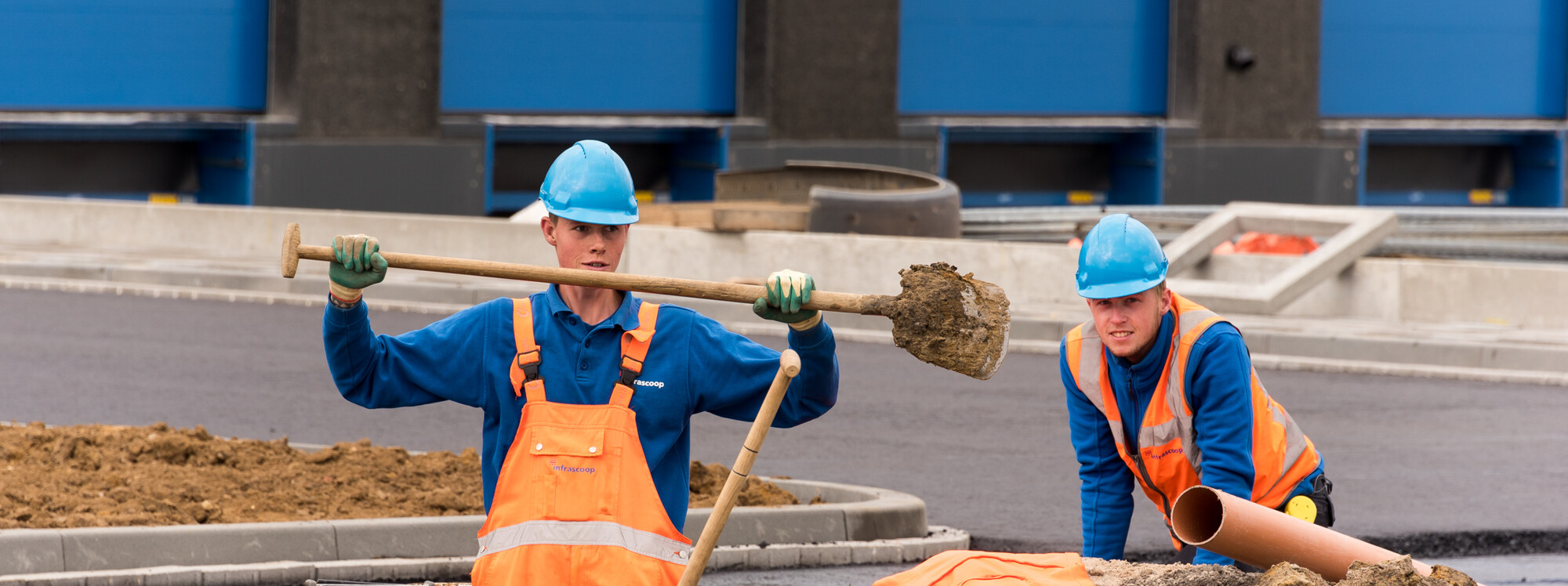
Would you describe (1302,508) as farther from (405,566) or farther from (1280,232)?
(1280,232)

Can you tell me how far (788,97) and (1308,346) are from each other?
47.3 ft

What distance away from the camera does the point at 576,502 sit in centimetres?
362

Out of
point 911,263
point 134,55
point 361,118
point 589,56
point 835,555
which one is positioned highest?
point 589,56

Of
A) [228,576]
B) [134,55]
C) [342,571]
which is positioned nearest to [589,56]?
[134,55]

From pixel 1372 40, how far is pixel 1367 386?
2000 cm

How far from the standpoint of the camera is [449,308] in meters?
15.6

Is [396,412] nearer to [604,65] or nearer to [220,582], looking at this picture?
[220,582]

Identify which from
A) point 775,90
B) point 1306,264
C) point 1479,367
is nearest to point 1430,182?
point 775,90

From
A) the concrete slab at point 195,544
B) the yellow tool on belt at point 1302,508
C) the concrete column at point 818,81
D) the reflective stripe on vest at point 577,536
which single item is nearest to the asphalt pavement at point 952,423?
the concrete slab at point 195,544

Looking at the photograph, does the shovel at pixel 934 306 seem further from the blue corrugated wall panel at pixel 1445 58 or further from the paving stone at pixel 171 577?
the blue corrugated wall panel at pixel 1445 58

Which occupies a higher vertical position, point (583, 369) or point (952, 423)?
point (583, 369)

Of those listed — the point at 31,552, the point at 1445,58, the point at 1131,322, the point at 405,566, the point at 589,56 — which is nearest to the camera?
the point at 1131,322

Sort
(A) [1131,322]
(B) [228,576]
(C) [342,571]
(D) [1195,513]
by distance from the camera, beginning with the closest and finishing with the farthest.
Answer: (D) [1195,513] < (A) [1131,322] < (B) [228,576] < (C) [342,571]

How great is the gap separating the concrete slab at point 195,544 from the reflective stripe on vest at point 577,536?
2925 millimetres
